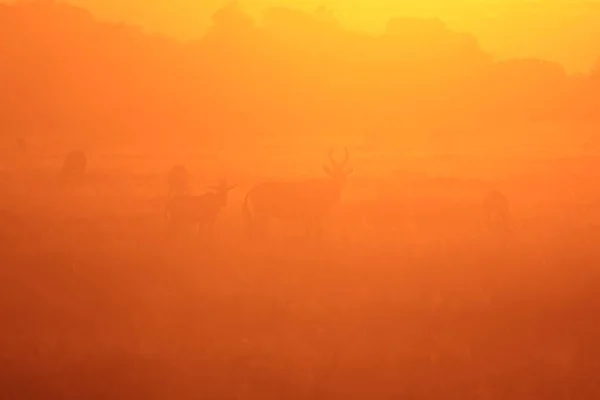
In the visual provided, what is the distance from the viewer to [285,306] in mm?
2760

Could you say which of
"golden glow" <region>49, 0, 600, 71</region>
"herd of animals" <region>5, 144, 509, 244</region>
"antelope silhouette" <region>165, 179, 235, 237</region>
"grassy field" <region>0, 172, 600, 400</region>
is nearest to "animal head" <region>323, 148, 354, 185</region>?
"herd of animals" <region>5, 144, 509, 244</region>

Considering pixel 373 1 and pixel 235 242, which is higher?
pixel 373 1

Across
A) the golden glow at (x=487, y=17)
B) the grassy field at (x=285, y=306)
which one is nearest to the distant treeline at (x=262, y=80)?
the golden glow at (x=487, y=17)

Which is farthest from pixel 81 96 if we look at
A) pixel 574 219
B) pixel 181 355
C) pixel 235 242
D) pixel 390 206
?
pixel 574 219

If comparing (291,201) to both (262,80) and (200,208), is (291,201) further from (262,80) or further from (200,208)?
(262,80)

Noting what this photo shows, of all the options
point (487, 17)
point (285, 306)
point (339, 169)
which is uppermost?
point (487, 17)

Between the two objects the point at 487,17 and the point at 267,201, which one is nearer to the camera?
the point at 267,201

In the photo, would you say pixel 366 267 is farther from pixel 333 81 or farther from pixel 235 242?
pixel 333 81

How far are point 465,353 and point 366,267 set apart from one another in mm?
456

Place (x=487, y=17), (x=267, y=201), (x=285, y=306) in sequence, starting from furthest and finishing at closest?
(x=487, y=17) < (x=267, y=201) < (x=285, y=306)

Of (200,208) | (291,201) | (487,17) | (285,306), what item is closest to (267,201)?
(291,201)

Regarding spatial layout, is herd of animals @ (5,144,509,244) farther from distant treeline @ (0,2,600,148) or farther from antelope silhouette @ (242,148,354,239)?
distant treeline @ (0,2,600,148)

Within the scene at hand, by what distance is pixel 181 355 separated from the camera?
265 centimetres

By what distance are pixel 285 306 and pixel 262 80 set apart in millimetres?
851
